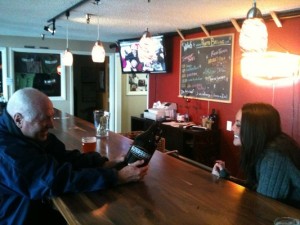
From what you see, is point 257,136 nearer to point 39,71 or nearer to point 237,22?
point 237,22

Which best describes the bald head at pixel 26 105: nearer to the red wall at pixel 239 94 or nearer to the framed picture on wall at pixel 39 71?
the red wall at pixel 239 94

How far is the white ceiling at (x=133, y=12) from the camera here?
118 inches

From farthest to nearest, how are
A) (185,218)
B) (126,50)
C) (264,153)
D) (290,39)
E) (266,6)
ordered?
(126,50)
(290,39)
(266,6)
(264,153)
(185,218)

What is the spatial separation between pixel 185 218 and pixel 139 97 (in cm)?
608

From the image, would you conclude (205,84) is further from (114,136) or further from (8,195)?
(8,195)

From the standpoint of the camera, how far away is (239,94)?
12.7ft

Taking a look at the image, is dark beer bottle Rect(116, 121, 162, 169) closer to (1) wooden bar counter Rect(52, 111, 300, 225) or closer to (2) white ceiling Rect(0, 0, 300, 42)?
(1) wooden bar counter Rect(52, 111, 300, 225)

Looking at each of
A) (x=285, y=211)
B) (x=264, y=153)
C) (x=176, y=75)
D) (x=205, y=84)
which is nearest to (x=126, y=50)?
(x=176, y=75)

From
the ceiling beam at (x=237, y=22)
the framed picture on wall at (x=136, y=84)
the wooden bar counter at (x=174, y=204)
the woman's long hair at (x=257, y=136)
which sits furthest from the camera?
the framed picture on wall at (x=136, y=84)

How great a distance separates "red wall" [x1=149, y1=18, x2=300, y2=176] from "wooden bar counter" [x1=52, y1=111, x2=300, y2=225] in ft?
6.78

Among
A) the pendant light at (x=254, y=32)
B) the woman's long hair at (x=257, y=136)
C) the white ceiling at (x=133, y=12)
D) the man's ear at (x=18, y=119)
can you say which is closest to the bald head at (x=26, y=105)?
the man's ear at (x=18, y=119)

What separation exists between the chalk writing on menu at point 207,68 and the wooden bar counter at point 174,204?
103 inches

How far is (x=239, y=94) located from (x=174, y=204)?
289 cm

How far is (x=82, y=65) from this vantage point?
832 centimetres
